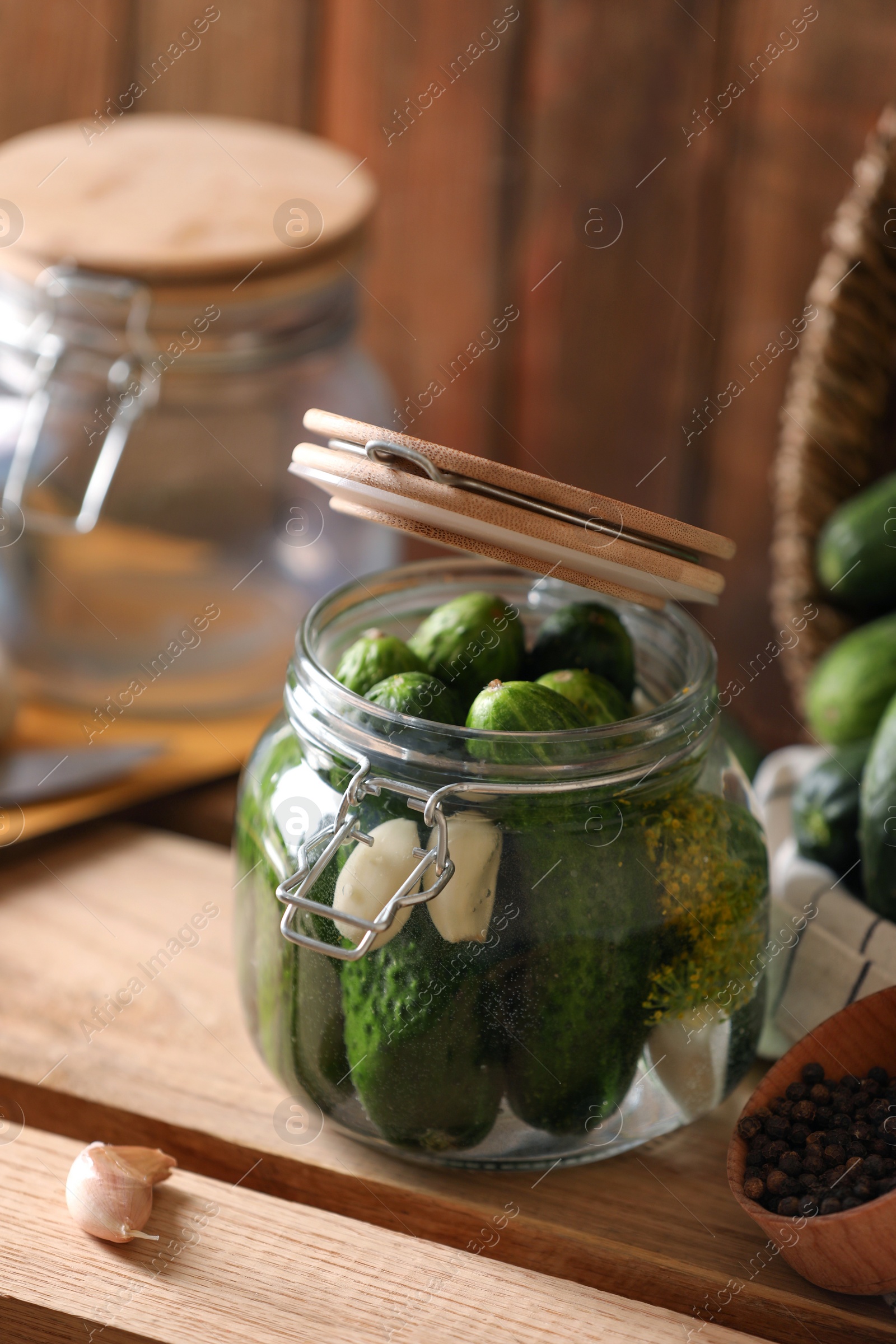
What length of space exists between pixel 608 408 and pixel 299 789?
0.81 meters

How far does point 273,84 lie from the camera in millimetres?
1354

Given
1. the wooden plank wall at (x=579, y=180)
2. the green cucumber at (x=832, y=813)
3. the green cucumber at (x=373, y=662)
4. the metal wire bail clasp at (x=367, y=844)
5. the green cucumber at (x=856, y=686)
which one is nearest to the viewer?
the metal wire bail clasp at (x=367, y=844)

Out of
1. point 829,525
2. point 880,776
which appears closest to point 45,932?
point 880,776

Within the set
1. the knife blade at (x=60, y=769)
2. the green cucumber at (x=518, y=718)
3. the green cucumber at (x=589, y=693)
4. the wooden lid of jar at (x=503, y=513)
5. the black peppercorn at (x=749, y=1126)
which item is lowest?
the knife blade at (x=60, y=769)

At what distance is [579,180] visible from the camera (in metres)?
1.24

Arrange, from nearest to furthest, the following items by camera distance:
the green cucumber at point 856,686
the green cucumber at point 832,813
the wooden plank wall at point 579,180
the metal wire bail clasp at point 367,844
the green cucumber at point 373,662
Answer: the metal wire bail clasp at point 367,844
the green cucumber at point 373,662
the green cucumber at point 832,813
the green cucumber at point 856,686
the wooden plank wall at point 579,180

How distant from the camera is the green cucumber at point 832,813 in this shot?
2.55 ft

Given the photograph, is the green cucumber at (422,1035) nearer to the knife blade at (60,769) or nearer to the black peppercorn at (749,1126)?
the black peppercorn at (749,1126)

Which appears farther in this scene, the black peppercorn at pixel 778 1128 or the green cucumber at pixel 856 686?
the green cucumber at pixel 856 686

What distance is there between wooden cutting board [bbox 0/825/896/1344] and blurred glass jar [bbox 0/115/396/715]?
0.26 m

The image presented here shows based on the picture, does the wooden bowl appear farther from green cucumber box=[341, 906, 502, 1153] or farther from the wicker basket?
the wicker basket

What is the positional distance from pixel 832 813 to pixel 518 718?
0.99ft

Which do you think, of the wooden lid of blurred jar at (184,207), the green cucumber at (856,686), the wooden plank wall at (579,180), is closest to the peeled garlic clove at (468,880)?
the green cucumber at (856,686)

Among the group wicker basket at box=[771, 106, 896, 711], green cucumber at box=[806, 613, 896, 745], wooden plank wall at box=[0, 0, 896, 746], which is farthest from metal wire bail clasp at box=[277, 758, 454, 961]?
wooden plank wall at box=[0, 0, 896, 746]
